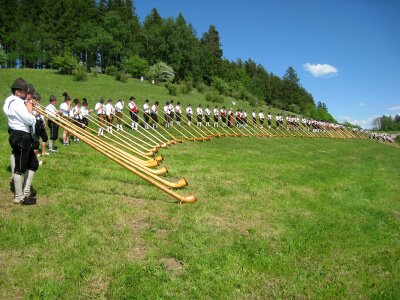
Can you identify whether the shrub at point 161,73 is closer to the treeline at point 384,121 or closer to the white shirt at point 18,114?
the white shirt at point 18,114

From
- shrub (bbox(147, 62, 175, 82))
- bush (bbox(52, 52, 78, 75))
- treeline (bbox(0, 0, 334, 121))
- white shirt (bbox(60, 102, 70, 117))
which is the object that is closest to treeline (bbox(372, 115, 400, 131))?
treeline (bbox(0, 0, 334, 121))

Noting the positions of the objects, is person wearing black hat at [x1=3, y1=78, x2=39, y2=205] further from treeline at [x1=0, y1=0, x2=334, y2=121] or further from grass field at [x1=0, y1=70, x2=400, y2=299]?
treeline at [x1=0, y1=0, x2=334, y2=121]

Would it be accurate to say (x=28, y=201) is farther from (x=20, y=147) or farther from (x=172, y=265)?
(x=172, y=265)

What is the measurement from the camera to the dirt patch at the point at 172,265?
15.4ft

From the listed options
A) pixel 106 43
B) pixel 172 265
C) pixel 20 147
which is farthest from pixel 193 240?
pixel 106 43

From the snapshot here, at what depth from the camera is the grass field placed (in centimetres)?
430

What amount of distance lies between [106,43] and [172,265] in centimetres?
6337

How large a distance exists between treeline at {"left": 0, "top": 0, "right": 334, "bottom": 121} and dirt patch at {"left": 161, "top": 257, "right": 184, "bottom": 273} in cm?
4139

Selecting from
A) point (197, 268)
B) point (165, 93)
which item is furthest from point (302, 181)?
point (165, 93)

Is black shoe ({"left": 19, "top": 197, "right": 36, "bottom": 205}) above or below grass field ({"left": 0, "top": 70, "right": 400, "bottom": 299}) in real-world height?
above

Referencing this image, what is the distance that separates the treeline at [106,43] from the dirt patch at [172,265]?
41386 mm

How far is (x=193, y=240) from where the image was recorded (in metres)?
5.55

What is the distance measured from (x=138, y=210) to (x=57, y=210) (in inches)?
56.6

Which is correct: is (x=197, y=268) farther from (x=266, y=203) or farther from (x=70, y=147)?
(x=70, y=147)
